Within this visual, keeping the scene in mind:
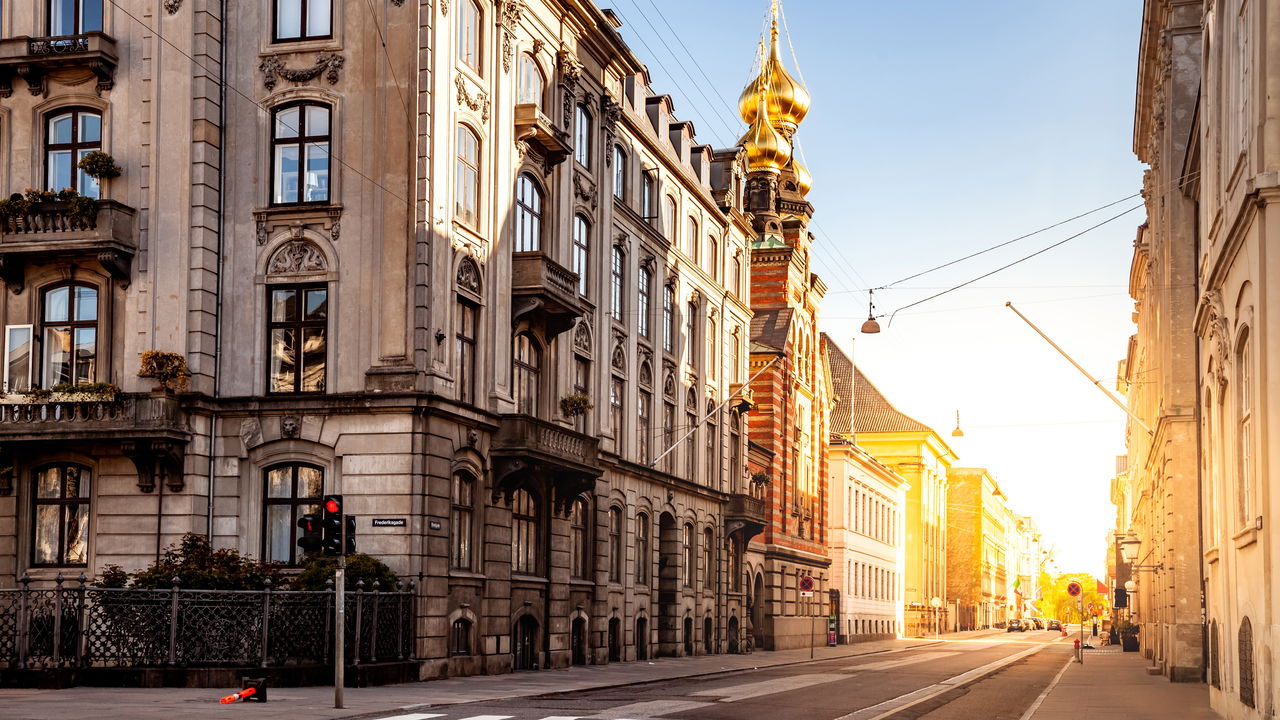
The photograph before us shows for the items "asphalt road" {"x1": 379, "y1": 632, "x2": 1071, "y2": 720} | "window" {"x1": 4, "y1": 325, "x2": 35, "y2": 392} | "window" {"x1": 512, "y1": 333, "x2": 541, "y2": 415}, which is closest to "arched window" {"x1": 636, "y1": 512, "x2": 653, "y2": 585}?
"asphalt road" {"x1": 379, "y1": 632, "x2": 1071, "y2": 720}

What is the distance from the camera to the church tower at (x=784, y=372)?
6662 centimetres

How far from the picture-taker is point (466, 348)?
33031 millimetres

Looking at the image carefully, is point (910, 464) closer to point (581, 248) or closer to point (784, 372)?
point (784, 372)

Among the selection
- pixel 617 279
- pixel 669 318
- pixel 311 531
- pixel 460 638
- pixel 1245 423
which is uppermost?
pixel 617 279

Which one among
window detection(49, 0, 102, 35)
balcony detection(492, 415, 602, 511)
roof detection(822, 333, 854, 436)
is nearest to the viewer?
window detection(49, 0, 102, 35)

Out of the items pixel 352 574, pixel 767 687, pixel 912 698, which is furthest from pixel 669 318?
pixel 912 698

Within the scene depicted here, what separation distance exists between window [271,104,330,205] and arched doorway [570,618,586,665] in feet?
47.9

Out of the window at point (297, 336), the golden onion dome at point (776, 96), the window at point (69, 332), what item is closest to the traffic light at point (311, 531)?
the window at point (297, 336)

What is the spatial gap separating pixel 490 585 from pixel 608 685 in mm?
4518

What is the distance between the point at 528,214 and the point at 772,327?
33002 mm

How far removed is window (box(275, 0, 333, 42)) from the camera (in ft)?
104

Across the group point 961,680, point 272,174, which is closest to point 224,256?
point 272,174

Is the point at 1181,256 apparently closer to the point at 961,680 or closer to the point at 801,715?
the point at 961,680

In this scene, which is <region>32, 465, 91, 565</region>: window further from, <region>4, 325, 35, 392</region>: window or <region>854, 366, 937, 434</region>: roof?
<region>854, 366, 937, 434</region>: roof
